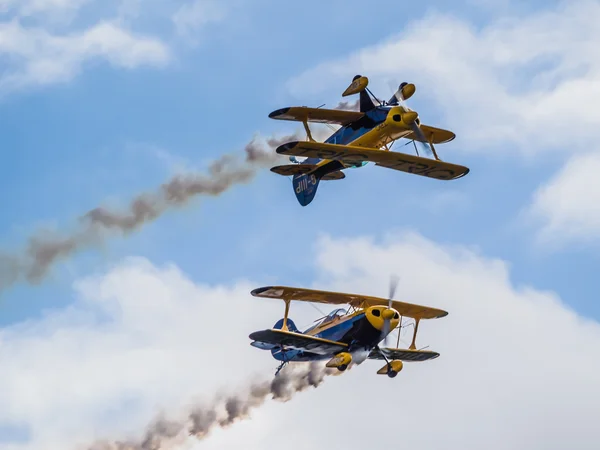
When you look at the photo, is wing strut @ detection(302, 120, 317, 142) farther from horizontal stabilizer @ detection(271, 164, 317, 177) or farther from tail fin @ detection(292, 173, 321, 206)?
tail fin @ detection(292, 173, 321, 206)

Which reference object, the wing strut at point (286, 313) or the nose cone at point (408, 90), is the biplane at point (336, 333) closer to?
the wing strut at point (286, 313)

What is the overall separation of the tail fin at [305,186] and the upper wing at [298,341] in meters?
6.88

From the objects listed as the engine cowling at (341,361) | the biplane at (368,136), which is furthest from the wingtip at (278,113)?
the engine cowling at (341,361)

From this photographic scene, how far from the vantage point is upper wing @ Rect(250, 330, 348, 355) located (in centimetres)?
6988

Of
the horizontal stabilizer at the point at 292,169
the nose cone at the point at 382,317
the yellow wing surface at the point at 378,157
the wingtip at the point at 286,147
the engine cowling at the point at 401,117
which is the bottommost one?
the nose cone at the point at 382,317

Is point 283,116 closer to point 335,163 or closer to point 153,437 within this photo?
point 335,163

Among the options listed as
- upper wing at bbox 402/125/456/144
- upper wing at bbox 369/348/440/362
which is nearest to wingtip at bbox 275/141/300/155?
upper wing at bbox 402/125/456/144

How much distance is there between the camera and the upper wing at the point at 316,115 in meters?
71.1

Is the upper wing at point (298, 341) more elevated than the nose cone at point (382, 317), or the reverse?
the nose cone at point (382, 317)

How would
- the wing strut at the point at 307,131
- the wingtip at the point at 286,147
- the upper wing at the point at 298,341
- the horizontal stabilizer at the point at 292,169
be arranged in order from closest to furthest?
1. the wingtip at the point at 286,147
2. the upper wing at the point at 298,341
3. the wing strut at the point at 307,131
4. the horizontal stabilizer at the point at 292,169

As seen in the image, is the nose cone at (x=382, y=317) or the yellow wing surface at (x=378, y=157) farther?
the nose cone at (x=382, y=317)

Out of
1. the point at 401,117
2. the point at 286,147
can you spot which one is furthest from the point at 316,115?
the point at 401,117

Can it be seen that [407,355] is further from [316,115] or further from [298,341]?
[316,115]

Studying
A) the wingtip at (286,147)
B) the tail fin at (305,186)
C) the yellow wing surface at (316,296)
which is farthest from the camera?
the tail fin at (305,186)
